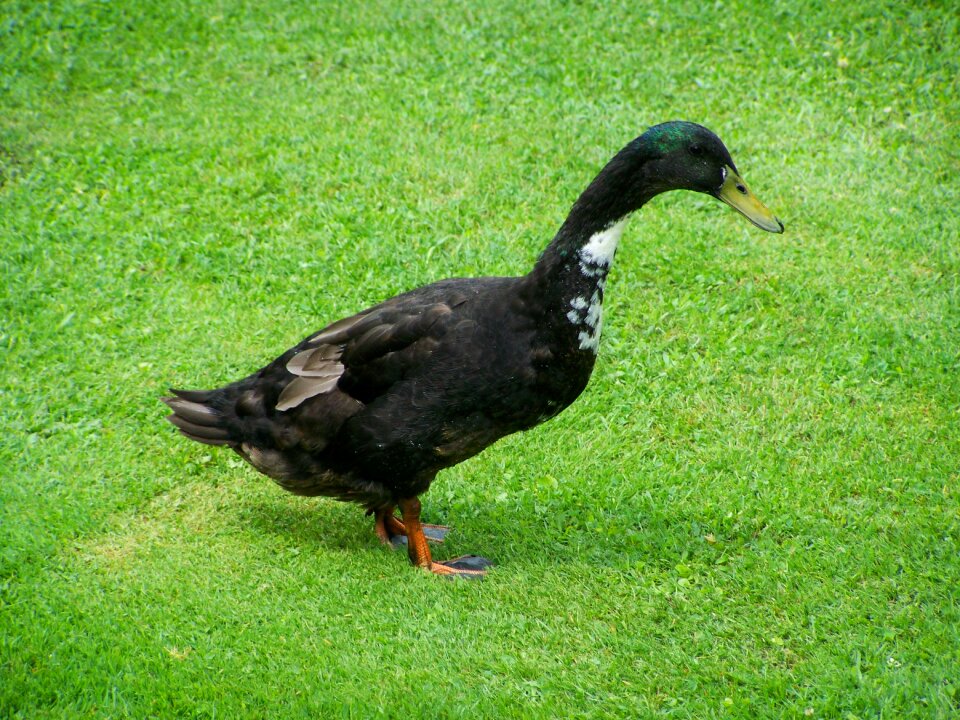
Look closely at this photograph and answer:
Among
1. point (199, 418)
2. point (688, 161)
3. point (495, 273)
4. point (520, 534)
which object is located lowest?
point (520, 534)

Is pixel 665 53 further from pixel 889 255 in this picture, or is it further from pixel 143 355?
pixel 143 355

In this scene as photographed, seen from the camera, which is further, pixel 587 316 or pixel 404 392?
pixel 404 392

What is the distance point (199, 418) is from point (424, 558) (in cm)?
139

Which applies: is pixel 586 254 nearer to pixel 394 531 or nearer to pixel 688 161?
pixel 688 161

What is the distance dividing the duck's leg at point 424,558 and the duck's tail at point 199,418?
1.01m

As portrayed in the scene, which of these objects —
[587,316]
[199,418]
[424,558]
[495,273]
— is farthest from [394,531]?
[495,273]

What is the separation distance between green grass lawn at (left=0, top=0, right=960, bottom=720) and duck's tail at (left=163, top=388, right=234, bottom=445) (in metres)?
0.49

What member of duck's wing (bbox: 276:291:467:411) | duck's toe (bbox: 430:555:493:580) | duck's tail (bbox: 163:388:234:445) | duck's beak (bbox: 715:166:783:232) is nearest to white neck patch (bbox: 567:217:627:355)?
duck's beak (bbox: 715:166:783:232)

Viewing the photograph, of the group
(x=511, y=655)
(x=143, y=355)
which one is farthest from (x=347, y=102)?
(x=511, y=655)

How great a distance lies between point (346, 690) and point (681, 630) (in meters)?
1.52

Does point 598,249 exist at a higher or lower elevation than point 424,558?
higher

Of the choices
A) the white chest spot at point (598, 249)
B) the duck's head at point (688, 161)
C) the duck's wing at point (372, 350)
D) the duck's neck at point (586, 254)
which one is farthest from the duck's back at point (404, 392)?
the duck's head at point (688, 161)

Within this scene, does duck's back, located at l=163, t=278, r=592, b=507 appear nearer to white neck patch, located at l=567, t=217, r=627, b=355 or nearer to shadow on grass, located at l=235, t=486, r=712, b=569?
white neck patch, located at l=567, t=217, r=627, b=355

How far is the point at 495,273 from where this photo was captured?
7262 millimetres
